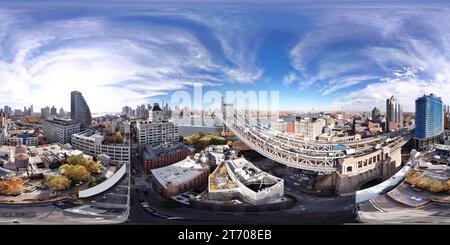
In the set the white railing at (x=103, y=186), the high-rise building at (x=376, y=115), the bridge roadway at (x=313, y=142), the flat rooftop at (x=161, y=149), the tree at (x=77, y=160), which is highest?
the high-rise building at (x=376, y=115)

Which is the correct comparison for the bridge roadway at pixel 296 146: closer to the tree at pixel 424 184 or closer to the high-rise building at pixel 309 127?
the high-rise building at pixel 309 127

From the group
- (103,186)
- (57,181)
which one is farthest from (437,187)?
(57,181)

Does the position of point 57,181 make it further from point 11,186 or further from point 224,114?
point 224,114

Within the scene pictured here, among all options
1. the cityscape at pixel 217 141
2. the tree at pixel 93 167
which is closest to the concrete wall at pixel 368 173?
the cityscape at pixel 217 141

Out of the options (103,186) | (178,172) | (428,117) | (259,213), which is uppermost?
(428,117)

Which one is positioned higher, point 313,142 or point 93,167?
point 313,142

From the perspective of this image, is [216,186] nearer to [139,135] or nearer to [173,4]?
[139,135]
